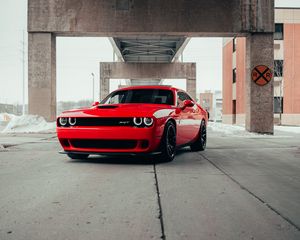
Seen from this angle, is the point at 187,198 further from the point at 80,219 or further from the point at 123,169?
the point at 123,169

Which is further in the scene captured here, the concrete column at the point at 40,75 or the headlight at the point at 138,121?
the concrete column at the point at 40,75

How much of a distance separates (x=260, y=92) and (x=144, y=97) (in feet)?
35.7

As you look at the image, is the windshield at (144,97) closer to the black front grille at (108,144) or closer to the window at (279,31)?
the black front grille at (108,144)

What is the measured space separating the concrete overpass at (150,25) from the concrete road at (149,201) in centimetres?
1110

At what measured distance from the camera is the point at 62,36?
17.6 m

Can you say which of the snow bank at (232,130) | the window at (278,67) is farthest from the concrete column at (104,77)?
the snow bank at (232,130)

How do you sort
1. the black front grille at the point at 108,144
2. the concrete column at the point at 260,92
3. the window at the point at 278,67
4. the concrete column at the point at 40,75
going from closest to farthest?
the black front grille at the point at 108,144
the concrete column at the point at 40,75
the concrete column at the point at 260,92
the window at the point at 278,67

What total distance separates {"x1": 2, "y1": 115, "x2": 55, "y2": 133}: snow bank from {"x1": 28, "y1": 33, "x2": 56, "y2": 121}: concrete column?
0.44m

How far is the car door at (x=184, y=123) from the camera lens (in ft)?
22.3

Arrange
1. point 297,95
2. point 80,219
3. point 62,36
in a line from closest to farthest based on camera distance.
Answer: point 80,219 → point 62,36 → point 297,95

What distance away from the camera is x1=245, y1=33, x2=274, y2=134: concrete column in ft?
55.4

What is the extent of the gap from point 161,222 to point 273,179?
2433mm

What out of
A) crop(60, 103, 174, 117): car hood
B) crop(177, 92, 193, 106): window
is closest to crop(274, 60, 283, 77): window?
crop(177, 92, 193, 106): window

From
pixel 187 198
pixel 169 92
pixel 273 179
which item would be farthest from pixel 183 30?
pixel 187 198
